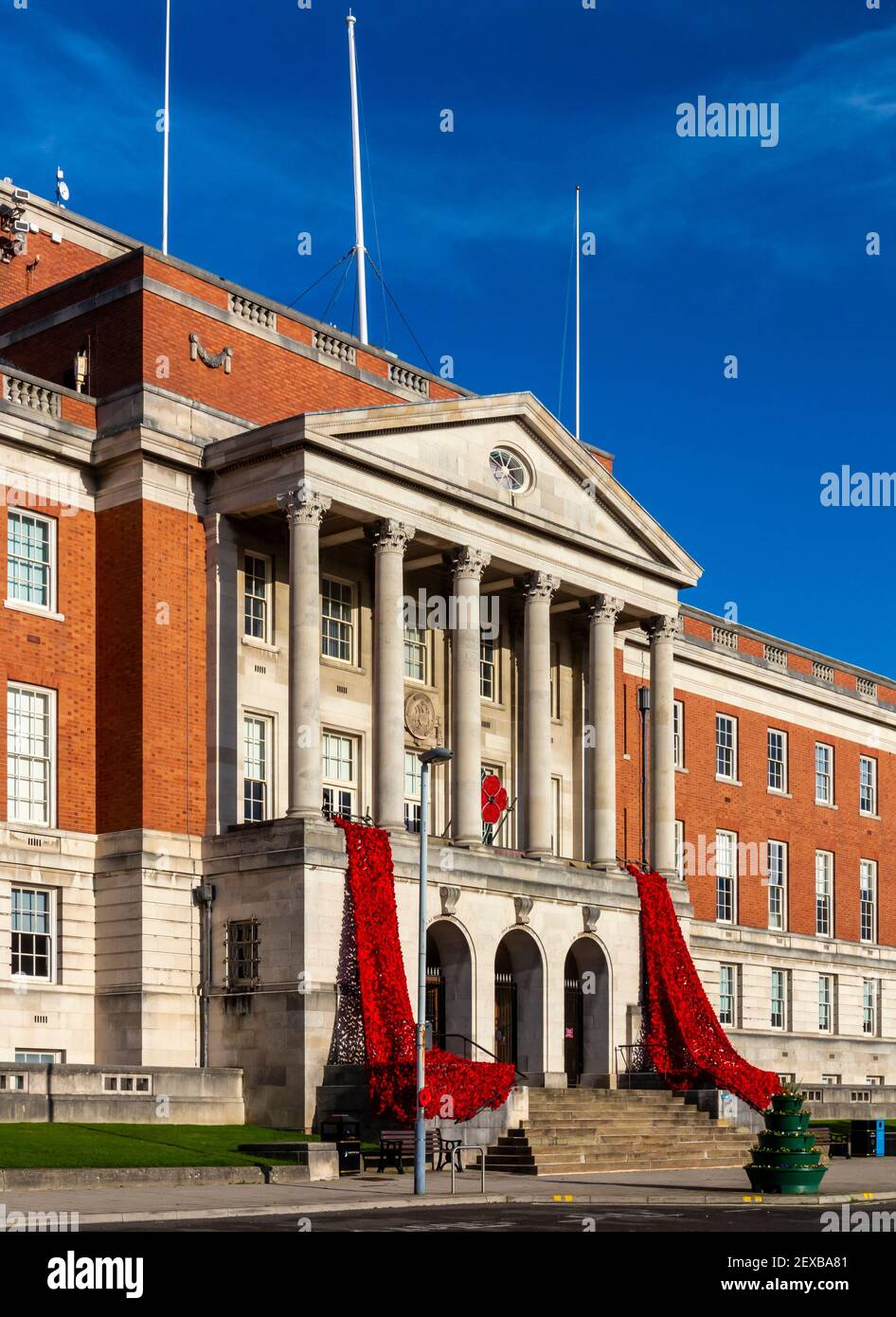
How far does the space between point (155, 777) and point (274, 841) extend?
283cm

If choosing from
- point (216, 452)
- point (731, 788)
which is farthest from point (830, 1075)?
point (216, 452)

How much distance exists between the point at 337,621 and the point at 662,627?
376 inches

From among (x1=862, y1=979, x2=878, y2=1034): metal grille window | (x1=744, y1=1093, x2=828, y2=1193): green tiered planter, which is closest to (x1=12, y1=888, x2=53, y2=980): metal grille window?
(x1=744, y1=1093, x2=828, y2=1193): green tiered planter

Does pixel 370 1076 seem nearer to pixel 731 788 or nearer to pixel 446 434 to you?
pixel 446 434

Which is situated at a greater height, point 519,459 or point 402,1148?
point 519,459

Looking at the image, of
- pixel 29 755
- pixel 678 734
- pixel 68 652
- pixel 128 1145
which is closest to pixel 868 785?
pixel 678 734

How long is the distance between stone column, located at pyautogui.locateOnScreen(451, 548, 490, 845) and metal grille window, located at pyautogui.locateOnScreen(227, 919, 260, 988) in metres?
5.76

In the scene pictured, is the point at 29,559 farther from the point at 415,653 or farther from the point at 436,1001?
the point at 436,1001

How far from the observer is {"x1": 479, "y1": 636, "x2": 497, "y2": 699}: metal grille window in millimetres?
48594

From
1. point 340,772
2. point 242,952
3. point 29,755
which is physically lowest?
point 242,952

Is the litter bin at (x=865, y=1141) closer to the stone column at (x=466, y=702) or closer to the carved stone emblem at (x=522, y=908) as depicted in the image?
the carved stone emblem at (x=522, y=908)

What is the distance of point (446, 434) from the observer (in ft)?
146

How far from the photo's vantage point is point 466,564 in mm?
44344

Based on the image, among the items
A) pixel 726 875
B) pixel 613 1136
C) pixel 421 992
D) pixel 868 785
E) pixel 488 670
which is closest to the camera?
pixel 421 992
